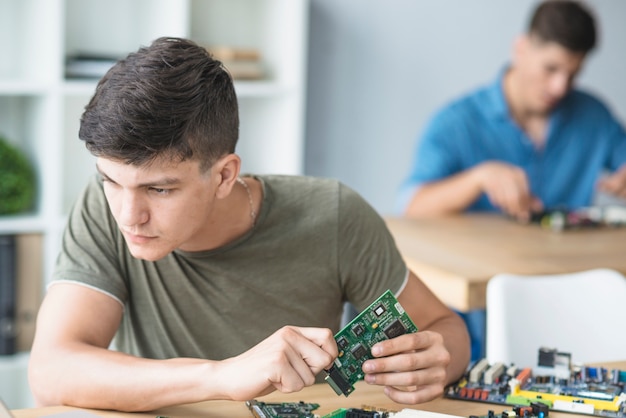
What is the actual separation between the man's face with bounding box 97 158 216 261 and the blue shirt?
1.90 m

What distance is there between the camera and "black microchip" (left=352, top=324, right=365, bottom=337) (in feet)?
4.46

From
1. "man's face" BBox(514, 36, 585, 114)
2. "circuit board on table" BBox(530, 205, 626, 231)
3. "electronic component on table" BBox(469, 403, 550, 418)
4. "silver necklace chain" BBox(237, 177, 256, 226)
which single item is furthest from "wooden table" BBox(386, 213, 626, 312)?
"electronic component on table" BBox(469, 403, 550, 418)

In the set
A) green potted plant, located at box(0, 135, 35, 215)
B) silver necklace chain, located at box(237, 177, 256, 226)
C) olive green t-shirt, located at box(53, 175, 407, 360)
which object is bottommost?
green potted plant, located at box(0, 135, 35, 215)

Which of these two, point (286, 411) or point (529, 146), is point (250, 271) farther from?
point (529, 146)

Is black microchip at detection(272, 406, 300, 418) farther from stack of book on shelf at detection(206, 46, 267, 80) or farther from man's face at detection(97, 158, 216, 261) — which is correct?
stack of book on shelf at detection(206, 46, 267, 80)

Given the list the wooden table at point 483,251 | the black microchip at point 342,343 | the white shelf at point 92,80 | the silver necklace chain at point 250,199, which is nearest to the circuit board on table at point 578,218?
the wooden table at point 483,251

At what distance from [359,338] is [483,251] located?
1412 millimetres

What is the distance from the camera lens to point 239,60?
3.34 metres

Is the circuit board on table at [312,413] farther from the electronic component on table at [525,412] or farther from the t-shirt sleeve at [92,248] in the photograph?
the t-shirt sleeve at [92,248]

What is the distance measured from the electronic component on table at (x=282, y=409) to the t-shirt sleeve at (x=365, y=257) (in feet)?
1.22

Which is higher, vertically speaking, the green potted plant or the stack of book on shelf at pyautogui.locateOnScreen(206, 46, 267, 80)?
the stack of book on shelf at pyautogui.locateOnScreen(206, 46, 267, 80)

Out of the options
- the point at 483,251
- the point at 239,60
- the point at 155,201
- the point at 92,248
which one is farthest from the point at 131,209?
the point at 239,60

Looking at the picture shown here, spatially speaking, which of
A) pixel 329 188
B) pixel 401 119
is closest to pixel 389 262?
pixel 329 188

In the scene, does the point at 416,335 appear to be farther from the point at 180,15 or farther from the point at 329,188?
the point at 180,15
